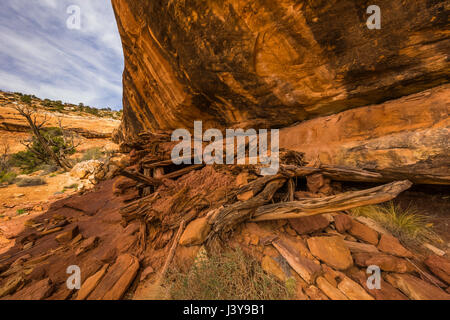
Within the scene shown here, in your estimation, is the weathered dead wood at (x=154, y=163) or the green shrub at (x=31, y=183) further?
the green shrub at (x=31, y=183)

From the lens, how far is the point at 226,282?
1.59 metres

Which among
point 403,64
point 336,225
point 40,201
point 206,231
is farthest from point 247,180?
point 40,201

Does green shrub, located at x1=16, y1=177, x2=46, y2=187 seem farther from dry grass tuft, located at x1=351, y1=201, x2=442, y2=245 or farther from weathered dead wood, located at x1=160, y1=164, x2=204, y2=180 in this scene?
dry grass tuft, located at x1=351, y1=201, x2=442, y2=245

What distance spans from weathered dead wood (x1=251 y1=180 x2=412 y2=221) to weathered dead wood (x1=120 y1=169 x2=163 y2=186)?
1867 mm

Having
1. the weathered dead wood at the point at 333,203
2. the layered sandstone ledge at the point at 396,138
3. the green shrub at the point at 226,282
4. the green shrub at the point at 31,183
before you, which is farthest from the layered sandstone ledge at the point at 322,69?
the green shrub at the point at 31,183

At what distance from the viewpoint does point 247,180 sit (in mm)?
2699

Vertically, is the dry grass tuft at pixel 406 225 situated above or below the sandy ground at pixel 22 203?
above

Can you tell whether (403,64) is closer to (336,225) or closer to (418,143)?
(418,143)

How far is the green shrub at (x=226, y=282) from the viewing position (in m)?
1.51

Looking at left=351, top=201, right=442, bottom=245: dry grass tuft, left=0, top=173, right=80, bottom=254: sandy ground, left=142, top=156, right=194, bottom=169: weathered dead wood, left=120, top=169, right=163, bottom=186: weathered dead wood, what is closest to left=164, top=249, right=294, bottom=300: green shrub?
left=120, top=169, right=163, bottom=186: weathered dead wood

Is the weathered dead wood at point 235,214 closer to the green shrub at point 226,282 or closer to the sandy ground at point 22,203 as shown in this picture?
the green shrub at point 226,282

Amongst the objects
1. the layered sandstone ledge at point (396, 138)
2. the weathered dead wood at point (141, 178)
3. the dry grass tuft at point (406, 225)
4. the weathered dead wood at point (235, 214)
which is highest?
the layered sandstone ledge at point (396, 138)

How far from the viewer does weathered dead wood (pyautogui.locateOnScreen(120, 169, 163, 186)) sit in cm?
239

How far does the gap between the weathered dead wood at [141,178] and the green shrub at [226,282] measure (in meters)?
1.51
